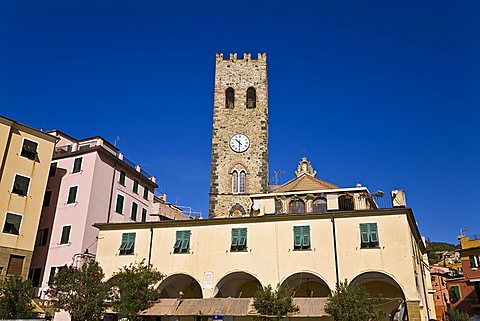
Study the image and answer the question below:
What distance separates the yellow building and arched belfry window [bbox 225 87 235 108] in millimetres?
17560

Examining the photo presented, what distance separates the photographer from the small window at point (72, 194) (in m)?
29.5

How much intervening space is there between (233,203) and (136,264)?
41.3 feet

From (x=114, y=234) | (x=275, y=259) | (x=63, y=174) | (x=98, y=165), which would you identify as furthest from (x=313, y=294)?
(x=63, y=174)

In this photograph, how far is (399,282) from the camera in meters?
21.2

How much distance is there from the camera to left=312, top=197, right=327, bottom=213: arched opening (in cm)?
2956

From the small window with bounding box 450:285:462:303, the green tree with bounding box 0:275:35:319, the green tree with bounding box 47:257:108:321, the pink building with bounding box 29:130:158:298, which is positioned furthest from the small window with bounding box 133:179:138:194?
the small window with bounding box 450:285:462:303

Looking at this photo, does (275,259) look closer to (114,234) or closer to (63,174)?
(114,234)

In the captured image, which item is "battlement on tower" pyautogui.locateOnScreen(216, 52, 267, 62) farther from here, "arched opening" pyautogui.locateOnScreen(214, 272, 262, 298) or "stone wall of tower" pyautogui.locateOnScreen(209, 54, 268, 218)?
"arched opening" pyautogui.locateOnScreen(214, 272, 262, 298)

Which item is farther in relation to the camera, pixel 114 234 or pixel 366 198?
pixel 366 198

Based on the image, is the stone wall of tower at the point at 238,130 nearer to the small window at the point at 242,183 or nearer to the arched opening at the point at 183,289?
the small window at the point at 242,183

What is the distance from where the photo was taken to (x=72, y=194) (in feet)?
97.7

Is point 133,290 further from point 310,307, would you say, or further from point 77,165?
point 77,165

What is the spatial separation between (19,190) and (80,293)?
29.8 feet

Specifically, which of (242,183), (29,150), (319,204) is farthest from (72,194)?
(319,204)
